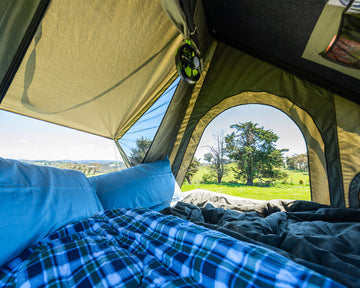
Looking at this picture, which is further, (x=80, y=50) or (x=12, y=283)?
(x=80, y=50)

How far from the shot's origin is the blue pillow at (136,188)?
3.87ft

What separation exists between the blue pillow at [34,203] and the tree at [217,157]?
3100 mm

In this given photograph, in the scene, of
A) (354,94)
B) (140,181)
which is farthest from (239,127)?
(140,181)

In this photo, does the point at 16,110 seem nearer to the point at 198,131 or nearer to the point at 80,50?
the point at 80,50

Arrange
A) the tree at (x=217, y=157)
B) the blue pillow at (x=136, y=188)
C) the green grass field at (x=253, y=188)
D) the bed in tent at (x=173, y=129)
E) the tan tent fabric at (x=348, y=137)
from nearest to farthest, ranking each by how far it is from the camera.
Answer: the bed in tent at (x=173, y=129) → the blue pillow at (x=136, y=188) → the tan tent fabric at (x=348, y=137) → the green grass field at (x=253, y=188) → the tree at (x=217, y=157)

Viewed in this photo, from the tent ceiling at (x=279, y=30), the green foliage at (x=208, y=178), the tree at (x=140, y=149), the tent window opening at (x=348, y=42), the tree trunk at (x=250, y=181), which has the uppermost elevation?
the tent ceiling at (x=279, y=30)

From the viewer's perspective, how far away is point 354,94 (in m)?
1.39

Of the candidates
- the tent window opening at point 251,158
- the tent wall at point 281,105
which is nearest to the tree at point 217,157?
the tent window opening at point 251,158

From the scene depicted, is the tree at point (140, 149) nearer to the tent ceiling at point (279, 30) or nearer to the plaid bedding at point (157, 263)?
the plaid bedding at point (157, 263)

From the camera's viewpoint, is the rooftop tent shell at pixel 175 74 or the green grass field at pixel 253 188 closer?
the rooftop tent shell at pixel 175 74

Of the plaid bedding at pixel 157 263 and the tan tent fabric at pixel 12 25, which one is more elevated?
the tan tent fabric at pixel 12 25

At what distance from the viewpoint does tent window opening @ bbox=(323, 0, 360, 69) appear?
938 millimetres

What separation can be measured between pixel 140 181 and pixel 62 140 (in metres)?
1.66

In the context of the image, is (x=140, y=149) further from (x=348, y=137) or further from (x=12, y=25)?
(x=348, y=137)
